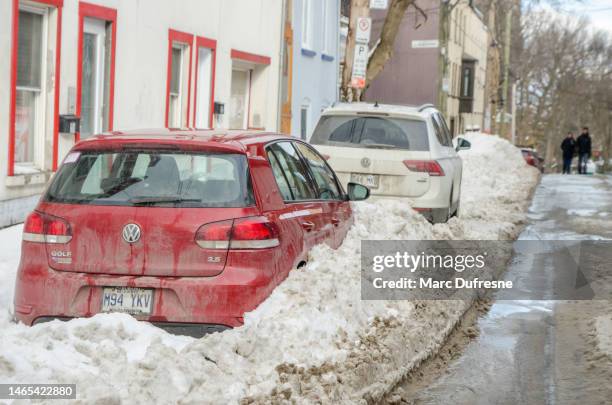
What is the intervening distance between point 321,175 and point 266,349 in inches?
98.9

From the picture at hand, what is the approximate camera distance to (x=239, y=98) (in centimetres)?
2172

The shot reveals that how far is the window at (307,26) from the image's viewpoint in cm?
2539

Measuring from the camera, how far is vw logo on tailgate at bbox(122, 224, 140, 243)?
6.05m

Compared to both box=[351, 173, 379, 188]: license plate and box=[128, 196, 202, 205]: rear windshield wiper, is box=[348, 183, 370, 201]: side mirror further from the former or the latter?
box=[351, 173, 379, 188]: license plate

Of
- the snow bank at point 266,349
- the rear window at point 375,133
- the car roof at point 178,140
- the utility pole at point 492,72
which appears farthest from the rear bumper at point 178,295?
the utility pole at point 492,72

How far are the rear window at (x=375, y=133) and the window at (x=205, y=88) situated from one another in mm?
6545

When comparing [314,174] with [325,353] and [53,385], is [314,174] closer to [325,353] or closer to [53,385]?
[325,353]

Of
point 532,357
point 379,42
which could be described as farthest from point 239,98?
point 532,357

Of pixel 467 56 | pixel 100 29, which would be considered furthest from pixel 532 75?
pixel 100 29

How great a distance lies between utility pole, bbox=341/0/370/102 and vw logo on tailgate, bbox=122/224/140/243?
15.4 m

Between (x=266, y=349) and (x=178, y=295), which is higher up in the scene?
(x=178, y=295)

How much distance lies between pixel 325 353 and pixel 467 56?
60320 mm

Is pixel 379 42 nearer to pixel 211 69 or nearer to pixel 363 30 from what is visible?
pixel 363 30

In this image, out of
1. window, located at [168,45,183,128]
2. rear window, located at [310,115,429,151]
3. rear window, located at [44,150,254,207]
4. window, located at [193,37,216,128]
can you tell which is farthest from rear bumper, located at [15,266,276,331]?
window, located at [193,37,216,128]
